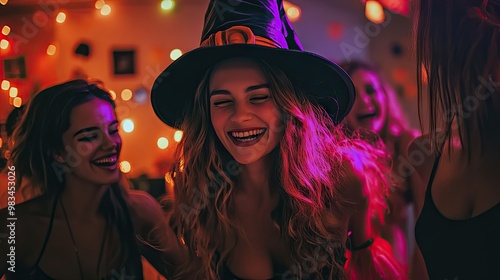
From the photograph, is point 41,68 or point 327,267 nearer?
point 327,267

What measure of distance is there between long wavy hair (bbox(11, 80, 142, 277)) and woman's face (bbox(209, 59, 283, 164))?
15.9 inches

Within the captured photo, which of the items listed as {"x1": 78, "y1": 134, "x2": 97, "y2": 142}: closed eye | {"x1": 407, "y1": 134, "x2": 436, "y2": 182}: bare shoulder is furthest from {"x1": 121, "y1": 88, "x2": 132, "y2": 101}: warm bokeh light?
{"x1": 407, "y1": 134, "x2": 436, "y2": 182}: bare shoulder

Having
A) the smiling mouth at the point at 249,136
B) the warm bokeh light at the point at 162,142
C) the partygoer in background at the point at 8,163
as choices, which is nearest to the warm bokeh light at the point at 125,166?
the warm bokeh light at the point at 162,142

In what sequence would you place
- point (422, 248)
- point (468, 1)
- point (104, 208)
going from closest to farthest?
point (468, 1) < point (422, 248) < point (104, 208)

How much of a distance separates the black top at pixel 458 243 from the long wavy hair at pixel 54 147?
96 cm

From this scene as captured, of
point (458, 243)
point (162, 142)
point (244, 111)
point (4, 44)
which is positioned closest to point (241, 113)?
point (244, 111)

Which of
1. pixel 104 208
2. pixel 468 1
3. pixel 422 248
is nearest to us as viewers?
pixel 468 1

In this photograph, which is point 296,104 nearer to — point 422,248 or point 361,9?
point 361,9

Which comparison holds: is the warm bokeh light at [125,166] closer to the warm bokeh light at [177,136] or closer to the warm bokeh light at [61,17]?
the warm bokeh light at [177,136]

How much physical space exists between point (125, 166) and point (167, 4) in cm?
58

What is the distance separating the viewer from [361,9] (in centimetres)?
176

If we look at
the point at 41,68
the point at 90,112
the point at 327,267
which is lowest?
the point at 327,267

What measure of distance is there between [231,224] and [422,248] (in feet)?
2.03

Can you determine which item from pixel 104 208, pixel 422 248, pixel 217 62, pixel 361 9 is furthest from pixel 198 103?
pixel 422 248
